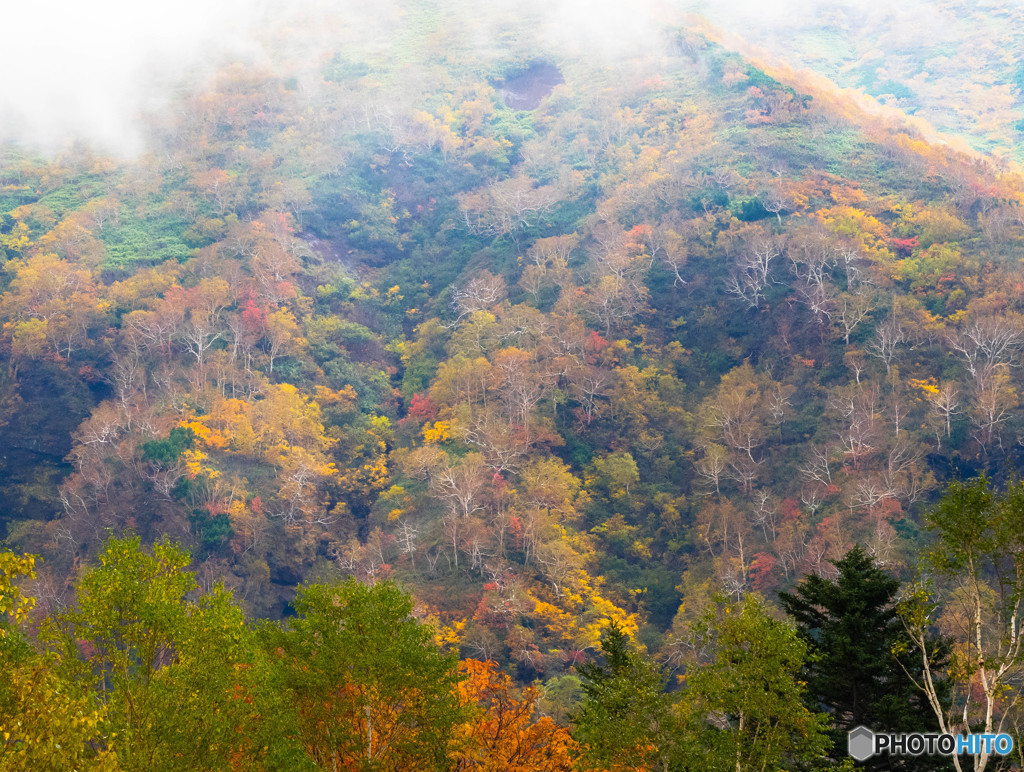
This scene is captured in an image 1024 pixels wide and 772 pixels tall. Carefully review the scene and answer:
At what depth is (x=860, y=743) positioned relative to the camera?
2106 centimetres

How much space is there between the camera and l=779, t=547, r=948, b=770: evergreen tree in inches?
842

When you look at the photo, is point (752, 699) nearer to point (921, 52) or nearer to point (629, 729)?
point (629, 729)

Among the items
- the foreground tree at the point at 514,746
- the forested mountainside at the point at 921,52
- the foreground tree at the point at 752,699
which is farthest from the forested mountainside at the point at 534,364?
the forested mountainside at the point at 921,52

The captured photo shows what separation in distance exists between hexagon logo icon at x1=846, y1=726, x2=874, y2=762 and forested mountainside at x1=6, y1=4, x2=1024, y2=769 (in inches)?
278

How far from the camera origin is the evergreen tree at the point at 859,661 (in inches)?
842

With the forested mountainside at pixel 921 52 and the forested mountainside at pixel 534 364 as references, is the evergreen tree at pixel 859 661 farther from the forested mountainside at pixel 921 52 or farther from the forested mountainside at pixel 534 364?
the forested mountainside at pixel 921 52

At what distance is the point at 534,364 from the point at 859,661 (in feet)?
172

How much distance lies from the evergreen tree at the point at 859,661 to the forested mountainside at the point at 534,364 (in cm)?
604

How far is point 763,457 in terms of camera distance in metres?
61.4

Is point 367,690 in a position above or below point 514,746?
above

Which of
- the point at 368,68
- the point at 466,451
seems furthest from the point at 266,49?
the point at 466,451

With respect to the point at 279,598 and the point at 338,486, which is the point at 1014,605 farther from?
the point at 338,486

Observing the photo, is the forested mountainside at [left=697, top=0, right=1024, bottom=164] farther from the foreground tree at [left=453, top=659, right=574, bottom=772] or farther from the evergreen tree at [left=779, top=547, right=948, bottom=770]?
the foreground tree at [left=453, top=659, right=574, bottom=772]

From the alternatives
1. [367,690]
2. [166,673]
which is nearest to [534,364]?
[367,690]
